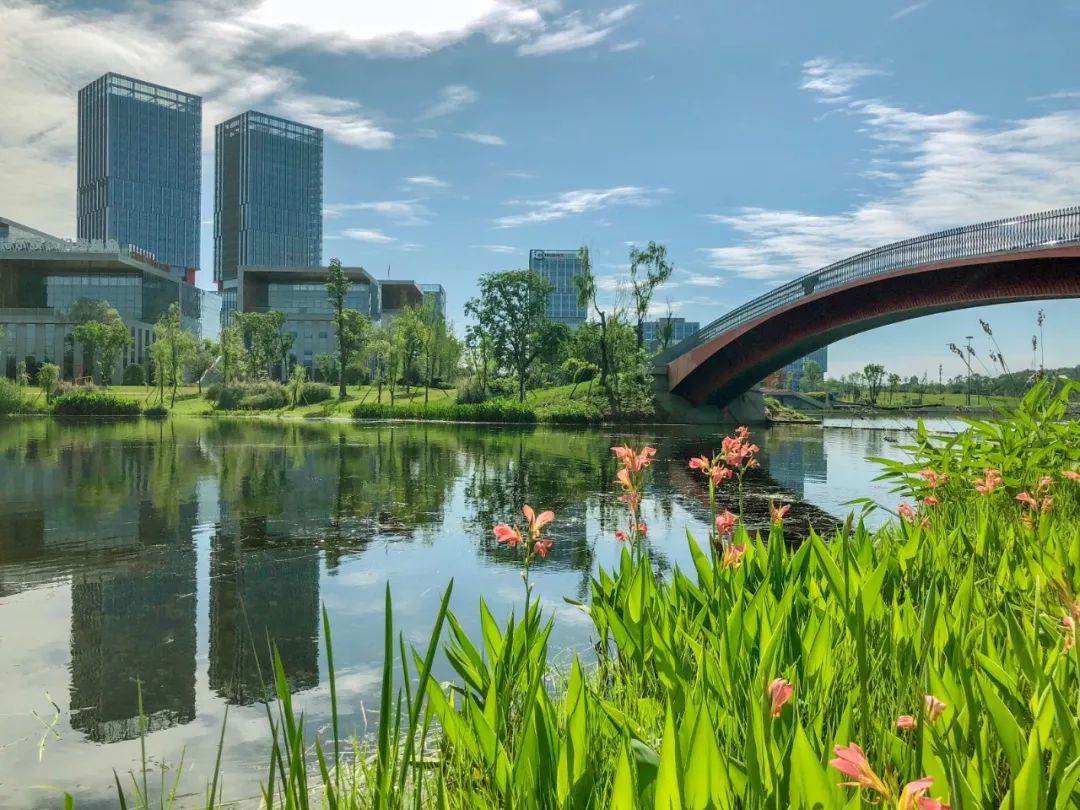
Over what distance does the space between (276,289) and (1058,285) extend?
82.4 meters

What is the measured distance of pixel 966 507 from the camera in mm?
5363

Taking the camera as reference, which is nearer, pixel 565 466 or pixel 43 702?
pixel 43 702

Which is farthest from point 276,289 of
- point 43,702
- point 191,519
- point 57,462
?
point 43,702

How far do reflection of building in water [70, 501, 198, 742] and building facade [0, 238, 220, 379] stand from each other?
78.3 meters

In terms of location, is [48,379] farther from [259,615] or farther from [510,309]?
[259,615]

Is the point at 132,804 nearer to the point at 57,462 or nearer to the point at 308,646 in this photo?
the point at 308,646

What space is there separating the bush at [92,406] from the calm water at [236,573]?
26.1 meters

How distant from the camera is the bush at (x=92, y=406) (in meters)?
40.4

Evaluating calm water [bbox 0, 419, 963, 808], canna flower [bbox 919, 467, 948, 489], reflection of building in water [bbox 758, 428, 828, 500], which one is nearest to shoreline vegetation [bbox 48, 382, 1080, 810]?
calm water [bbox 0, 419, 963, 808]

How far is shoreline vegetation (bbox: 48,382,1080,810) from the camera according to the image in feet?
4.56

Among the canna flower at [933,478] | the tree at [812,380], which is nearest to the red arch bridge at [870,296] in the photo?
the canna flower at [933,478]

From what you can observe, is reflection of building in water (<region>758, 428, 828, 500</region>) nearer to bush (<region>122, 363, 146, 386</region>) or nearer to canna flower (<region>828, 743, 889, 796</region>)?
canna flower (<region>828, 743, 889, 796</region>)

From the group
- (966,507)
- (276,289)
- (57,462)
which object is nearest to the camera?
(966,507)

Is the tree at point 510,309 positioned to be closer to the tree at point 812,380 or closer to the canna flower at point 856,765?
the canna flower at point 856,765
